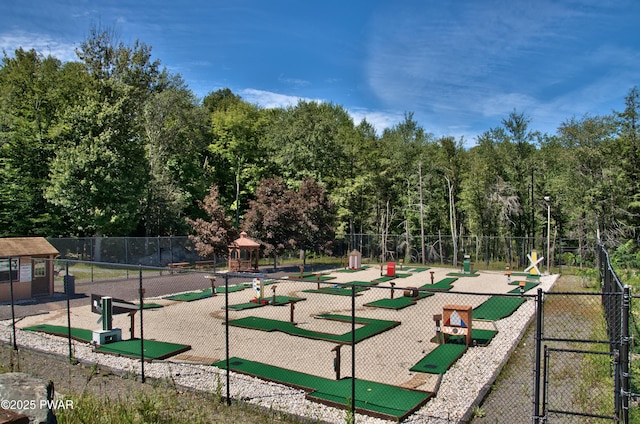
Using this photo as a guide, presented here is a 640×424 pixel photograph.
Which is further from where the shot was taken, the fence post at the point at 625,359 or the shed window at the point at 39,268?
the shed window at the point at 39,268

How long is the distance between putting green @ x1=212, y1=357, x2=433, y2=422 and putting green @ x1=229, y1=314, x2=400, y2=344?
326cm

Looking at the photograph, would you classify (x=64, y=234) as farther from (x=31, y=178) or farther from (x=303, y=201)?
(x=303, y=201)

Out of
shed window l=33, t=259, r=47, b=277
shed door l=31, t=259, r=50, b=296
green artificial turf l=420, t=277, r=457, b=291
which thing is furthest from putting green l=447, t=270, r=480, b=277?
shed window l=33, t=259, r=47, b=277

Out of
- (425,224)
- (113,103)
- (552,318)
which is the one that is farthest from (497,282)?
(113,103)

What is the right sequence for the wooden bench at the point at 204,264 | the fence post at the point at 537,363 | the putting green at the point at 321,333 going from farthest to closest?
the wooden bench at the point at 204,264 → the putting green at the point at 321,333 → the fence post at the point at 537,363

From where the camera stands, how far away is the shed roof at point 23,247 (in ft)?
57.7

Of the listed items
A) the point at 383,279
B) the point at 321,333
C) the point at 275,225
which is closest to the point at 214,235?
the point at 275,225

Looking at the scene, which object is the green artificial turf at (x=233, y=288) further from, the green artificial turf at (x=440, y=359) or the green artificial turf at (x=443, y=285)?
the green artificial turf at (x=440, y=359)

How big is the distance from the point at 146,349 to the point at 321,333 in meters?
4.59

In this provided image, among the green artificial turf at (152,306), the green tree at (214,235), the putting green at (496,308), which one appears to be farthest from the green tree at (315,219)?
the putting green at (496,308)

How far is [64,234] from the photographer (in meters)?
31.5

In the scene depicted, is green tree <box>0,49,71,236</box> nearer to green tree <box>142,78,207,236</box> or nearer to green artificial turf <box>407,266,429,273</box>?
green tree <box>142,78,207,236</box>

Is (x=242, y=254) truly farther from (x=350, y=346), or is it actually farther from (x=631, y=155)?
(x=631, y=155)

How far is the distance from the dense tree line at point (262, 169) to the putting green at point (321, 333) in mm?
14569
